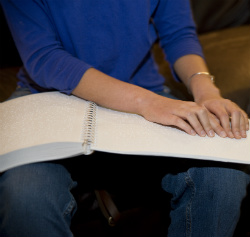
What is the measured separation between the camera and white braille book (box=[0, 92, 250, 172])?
521 millimetres

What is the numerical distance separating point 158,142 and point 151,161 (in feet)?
0.82

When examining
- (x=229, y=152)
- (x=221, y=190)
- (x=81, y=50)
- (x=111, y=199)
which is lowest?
(x=111, y=199)

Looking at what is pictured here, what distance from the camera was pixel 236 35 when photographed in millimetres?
1230

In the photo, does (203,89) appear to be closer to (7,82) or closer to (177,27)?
(177,27)

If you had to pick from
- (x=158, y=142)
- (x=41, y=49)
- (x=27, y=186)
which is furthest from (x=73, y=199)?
(x=41, y=49)

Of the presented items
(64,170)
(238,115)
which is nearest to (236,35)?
(238,115)

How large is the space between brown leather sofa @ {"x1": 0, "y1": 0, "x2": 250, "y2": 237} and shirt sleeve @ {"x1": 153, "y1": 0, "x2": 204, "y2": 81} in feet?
0.45

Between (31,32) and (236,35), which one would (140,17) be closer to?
(31,32)

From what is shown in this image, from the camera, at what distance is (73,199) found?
24.5 inches

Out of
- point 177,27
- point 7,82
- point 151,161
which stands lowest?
point 151,161

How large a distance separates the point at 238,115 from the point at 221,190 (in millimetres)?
158

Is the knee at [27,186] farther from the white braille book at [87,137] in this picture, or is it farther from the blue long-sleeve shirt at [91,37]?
the blue long-sleeve shirt at [91,37]

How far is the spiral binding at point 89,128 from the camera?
52 centimetres

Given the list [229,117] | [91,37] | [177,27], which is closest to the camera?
[229,117]
